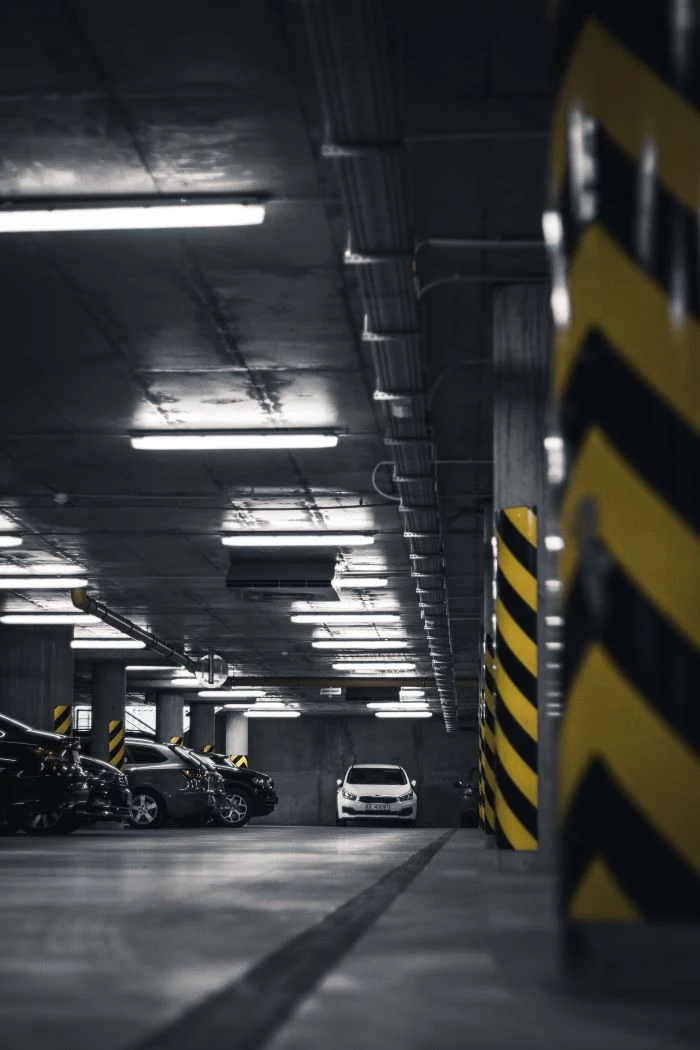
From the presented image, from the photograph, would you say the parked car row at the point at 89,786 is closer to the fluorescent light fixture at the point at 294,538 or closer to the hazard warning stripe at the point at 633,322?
the fluorescent light fixture at the point at 294,538

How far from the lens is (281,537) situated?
21.8 metres

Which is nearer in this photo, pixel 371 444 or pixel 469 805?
pixel 371 444

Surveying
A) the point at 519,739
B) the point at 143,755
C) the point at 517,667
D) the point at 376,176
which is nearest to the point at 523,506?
the point at 517,667

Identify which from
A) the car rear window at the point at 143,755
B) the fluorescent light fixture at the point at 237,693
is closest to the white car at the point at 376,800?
the car rear window at the point at 143,755

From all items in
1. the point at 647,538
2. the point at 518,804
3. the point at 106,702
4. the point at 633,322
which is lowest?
the point at 518,804

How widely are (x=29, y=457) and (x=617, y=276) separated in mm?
14544

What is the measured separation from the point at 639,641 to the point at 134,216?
7.02 metres

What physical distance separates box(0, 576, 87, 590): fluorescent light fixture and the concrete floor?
17619mm

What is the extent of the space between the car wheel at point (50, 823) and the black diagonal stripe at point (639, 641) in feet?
58.4

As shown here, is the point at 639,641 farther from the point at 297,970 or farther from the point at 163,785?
the point at 163,785

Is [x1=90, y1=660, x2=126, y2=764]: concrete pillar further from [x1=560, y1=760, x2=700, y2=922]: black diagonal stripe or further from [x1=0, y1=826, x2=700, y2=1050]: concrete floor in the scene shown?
[x1=560, y1=760, x2=700, y2=922]: black diagonal stripe

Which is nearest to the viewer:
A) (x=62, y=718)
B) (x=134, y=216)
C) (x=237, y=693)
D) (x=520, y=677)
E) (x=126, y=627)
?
(x=134, y=216)

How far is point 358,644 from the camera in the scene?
35.9 metres

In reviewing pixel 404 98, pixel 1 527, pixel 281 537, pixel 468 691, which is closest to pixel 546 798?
pixel 404 98
